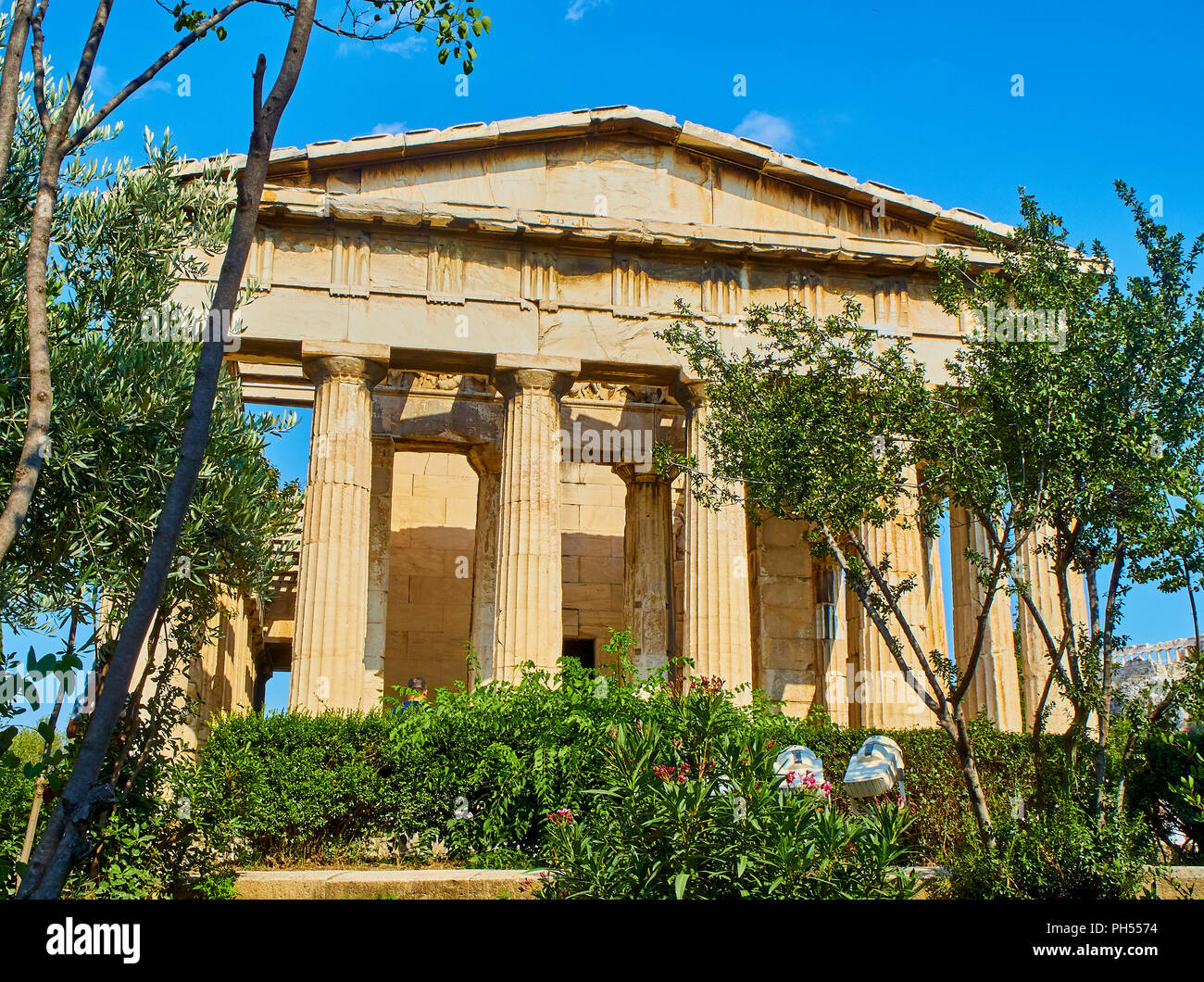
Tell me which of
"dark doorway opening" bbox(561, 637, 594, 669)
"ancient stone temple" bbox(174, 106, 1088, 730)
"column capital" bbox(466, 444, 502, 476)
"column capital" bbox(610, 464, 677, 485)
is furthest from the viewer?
"dark doorway opening" bbox(561, 637, 594, 669)

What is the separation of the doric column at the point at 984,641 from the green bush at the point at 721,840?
13170 millimetres

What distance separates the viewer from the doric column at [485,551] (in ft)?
76.4

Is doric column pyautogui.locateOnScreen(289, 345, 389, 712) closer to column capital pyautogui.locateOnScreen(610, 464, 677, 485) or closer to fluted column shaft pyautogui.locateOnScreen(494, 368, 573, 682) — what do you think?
fluted column shaft pyautogui.locateOnScreen(494, 368, 573, 682)

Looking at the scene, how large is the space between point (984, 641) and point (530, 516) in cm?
804

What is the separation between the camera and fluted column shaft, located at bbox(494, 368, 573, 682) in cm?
1997

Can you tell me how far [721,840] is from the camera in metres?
8.73

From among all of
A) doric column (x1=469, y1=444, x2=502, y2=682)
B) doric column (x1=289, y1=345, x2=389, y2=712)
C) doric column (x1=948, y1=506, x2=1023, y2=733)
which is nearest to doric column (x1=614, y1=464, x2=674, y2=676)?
doric column (x1=469, y1=444, x2=502, y2=682)

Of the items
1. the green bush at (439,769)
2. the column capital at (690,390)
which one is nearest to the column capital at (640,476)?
the column capital at (690,390)

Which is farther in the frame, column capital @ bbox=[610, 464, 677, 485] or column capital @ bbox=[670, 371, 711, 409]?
column capital @ bbox=[610, 464, 677, 485]

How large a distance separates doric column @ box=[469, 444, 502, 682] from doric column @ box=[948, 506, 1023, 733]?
8.10m

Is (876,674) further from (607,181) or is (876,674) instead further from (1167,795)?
(607,181)
